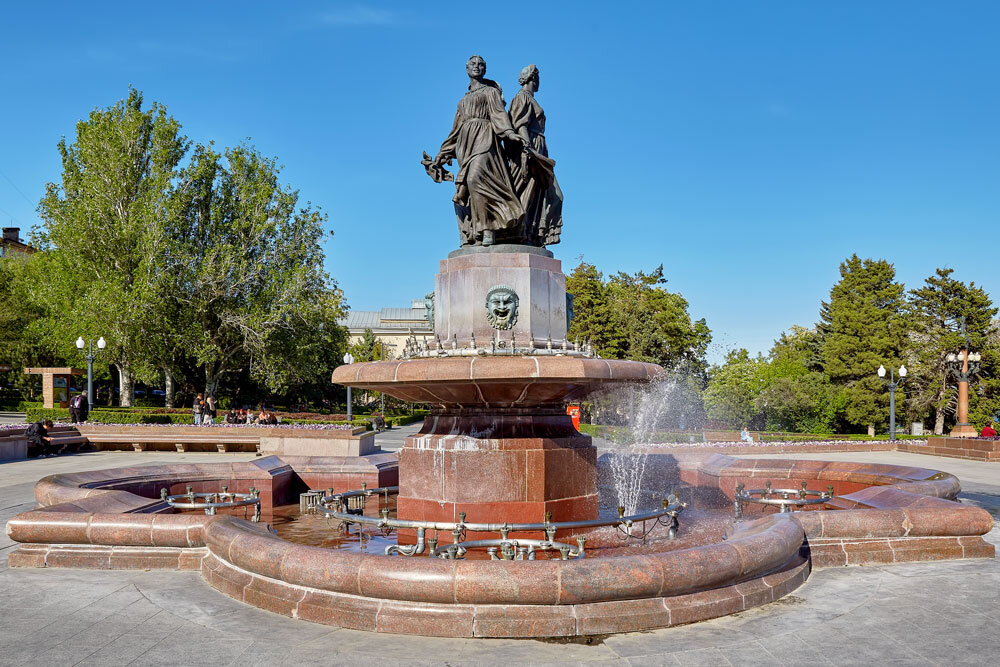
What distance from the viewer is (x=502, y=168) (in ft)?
27.9

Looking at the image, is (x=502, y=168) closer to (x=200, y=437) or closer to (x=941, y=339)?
(x=200, y=437)

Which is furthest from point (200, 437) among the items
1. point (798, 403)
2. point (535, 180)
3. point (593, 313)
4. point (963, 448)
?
point (798, 403)

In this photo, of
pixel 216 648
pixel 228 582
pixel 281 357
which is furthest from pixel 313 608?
pixel 281 357

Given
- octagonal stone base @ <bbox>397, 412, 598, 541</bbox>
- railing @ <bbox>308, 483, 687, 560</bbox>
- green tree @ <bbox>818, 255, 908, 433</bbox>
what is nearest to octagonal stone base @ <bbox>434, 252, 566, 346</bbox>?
Answer: octagonal stone base @ <bbox>397, 412, 598, 541</bbox>

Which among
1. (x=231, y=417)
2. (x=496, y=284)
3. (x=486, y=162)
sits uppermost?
(x=486, y=162)

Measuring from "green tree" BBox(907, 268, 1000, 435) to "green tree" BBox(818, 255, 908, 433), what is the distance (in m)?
1.14

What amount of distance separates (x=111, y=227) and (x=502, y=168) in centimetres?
2920

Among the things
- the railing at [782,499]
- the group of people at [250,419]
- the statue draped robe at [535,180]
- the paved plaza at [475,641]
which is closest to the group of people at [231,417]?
the group of people at [250,419]

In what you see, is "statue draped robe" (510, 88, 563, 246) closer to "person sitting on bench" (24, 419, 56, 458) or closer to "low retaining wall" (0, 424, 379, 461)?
"low retaining wall" (0, 424, 379, 461)

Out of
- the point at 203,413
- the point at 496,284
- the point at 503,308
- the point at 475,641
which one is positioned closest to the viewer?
the point at 475,641

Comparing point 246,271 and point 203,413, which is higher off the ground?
point 246,271

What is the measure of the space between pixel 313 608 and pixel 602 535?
3445mm

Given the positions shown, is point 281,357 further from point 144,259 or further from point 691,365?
point 691,365

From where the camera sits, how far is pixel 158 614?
5105mm
